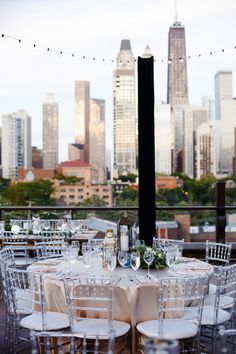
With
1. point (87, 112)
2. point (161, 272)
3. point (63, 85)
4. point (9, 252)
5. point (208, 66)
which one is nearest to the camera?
point (161, 272)

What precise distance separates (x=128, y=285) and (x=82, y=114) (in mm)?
25381

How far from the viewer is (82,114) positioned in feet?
95.4

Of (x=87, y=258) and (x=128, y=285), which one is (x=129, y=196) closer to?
(x=87, y=258)

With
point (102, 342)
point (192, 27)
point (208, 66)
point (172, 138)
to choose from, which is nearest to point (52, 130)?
point (172, 138)

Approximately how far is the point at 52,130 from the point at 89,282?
77.4 ft

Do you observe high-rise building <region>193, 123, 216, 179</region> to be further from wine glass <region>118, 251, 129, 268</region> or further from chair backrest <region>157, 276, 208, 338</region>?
chair backrest <region>157, 276, 208, 338</region>

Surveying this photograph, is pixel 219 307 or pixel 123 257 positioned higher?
pixel 123 257

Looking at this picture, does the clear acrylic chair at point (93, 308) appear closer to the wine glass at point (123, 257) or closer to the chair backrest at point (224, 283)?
the wine glass at point (123, 257)

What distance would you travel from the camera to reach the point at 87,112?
28.2 metres

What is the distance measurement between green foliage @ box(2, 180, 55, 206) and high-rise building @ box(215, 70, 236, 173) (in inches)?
367

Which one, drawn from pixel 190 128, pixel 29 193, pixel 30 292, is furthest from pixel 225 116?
pixel 30 292

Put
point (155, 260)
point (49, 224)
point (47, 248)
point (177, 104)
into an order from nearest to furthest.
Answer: point (155, 260)
point (47, 248)
point (49, 224)
point (177, 104)

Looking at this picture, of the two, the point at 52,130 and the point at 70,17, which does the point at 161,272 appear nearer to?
the point at 70,17

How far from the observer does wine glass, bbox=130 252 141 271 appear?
4.40 metres
